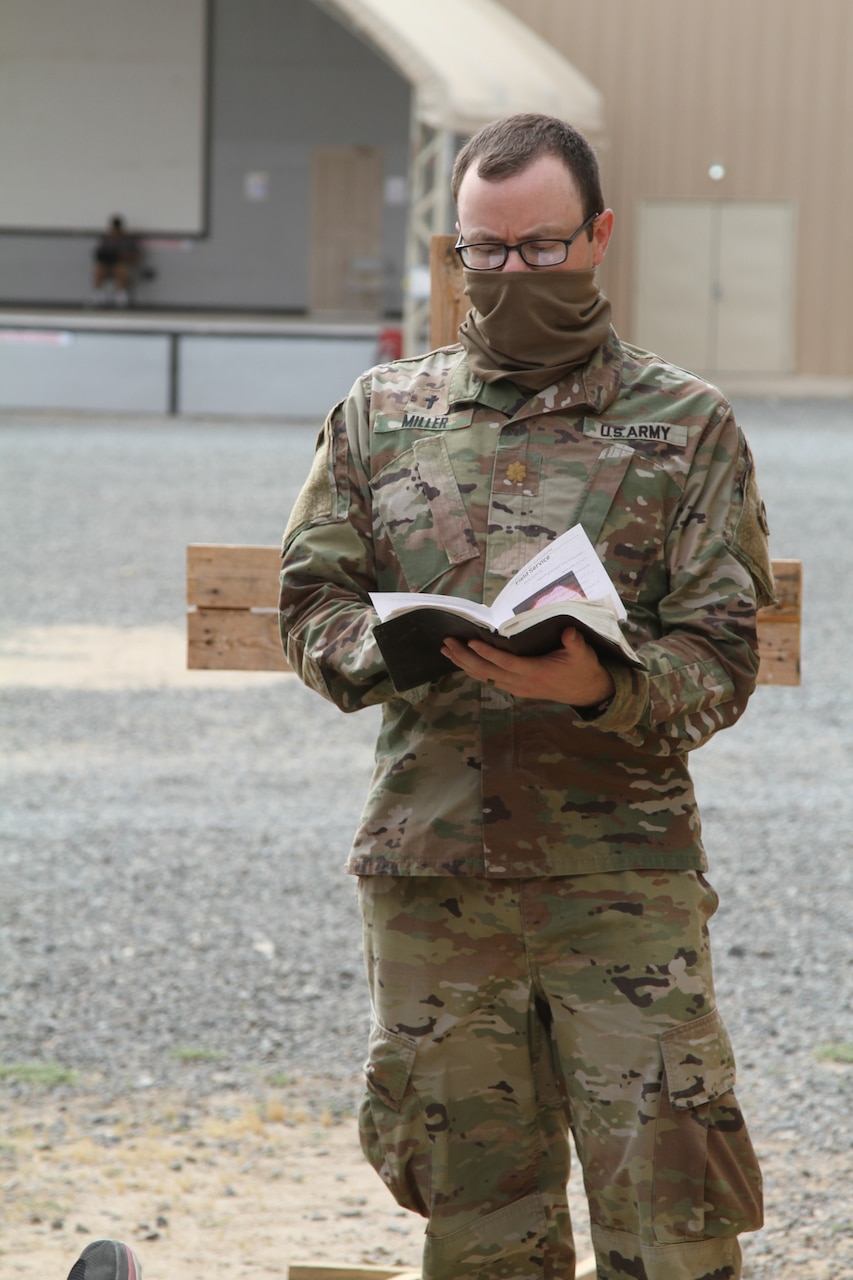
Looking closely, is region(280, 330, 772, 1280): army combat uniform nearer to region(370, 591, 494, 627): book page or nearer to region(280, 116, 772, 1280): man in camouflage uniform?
region(280, 116, 772, 1280): man in camouflage uniform

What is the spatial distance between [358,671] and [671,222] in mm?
24956

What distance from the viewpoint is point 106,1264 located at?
7.04ft

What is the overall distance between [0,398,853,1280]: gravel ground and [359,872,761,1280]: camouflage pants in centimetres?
101

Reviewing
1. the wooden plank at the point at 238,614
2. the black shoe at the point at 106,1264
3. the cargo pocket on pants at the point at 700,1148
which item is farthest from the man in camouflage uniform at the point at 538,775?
the wooden plank at the point at 238,614

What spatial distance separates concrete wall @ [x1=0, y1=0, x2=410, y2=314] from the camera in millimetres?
27078

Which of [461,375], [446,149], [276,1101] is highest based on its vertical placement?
[446,149]

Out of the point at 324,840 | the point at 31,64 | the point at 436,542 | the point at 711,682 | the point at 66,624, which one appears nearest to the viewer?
the point at 711,682

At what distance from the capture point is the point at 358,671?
202 cm

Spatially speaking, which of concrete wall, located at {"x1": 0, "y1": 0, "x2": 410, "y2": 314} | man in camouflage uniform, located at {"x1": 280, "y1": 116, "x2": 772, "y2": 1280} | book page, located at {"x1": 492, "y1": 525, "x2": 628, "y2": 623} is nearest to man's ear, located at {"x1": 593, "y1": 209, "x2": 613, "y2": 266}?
man in camouflage uniform, located at {"x1": 280, "y1": 116, "x2": 772, "y2": 1280}

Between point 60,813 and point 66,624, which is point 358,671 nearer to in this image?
point 60,813

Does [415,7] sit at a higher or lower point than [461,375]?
higher

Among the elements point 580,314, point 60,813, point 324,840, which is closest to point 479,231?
point 580,314

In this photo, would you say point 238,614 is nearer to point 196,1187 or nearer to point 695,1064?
point 196,1187

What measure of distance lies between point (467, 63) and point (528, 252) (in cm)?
1805
